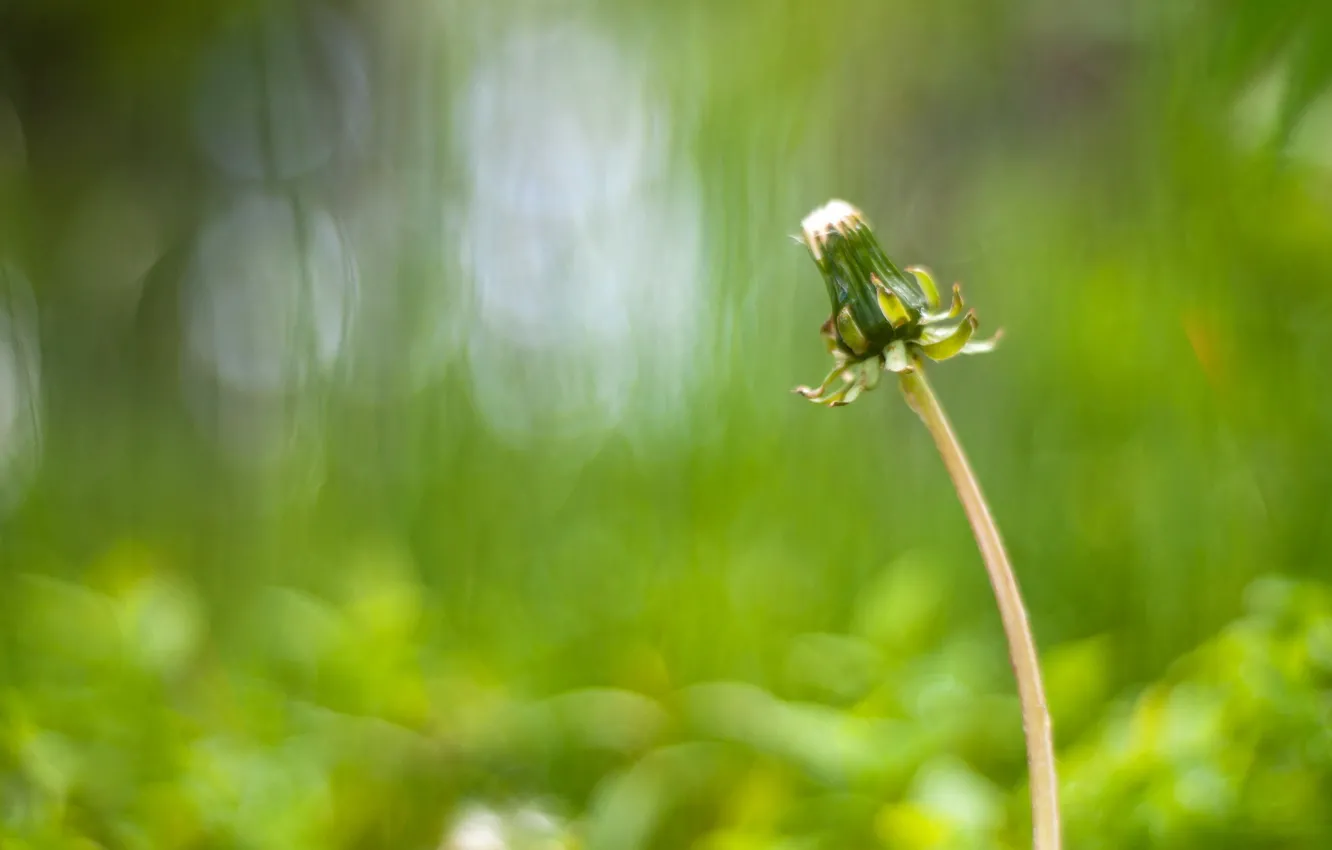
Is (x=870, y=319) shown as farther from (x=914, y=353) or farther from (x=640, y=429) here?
(x=640, y=429)

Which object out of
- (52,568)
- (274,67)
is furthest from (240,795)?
(274,67)

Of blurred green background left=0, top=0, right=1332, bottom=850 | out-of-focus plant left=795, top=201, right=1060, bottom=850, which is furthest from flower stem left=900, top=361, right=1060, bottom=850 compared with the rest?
blurred green background left=0, top=0, right=1332, bottom=850

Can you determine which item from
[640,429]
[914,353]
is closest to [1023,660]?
[914,353]

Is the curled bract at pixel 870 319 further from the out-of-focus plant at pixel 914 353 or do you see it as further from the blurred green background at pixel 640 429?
the blurred green background at pixel 640 429

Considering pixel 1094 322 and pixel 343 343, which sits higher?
pixel 343 343

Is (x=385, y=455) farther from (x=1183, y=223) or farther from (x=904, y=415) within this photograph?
(x=1183, y=223)

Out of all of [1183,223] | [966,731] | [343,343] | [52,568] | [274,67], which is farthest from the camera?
[274,67]

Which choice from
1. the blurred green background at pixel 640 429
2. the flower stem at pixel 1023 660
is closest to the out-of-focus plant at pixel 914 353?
the flower stem at pixel 1023 660
